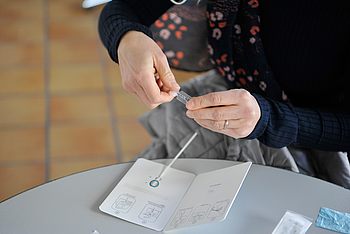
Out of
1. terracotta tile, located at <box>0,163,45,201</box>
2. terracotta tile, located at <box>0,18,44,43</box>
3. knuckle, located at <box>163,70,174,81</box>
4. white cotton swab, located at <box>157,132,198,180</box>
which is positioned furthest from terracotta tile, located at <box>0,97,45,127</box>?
knuckle, located at <box>163,70,174,81</box>

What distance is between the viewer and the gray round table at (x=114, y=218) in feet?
2.73

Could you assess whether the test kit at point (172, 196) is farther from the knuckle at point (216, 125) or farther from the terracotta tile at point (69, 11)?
the terracotta tile at point (69, 11)

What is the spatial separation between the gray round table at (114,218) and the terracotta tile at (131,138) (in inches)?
38.6

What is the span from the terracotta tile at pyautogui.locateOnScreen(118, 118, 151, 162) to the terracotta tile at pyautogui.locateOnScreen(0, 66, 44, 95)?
1.24ft

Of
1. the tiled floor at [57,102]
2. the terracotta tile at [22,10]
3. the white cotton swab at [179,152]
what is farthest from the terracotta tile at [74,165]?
the terracotta tile at [22,10]

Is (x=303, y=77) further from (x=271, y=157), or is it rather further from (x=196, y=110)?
(x=196, y=110)

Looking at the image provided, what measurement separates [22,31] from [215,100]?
1854 mm

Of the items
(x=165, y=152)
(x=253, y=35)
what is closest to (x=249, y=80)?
(x=253, y=35)

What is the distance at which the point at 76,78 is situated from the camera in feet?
7.38

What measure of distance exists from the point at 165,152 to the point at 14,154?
3.10ft

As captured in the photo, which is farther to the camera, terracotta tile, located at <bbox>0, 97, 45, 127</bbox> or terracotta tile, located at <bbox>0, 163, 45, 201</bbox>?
terracotta tile, located at <bbox>0, 97, 45, 127</bbox>

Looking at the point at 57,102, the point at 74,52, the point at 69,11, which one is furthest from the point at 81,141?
the point at 69,11

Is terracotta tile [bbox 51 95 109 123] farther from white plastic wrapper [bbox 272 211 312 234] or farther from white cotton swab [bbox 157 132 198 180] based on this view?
white plastic wrapper [bbox 272 211 312 234]

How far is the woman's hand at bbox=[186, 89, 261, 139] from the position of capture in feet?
2.78
